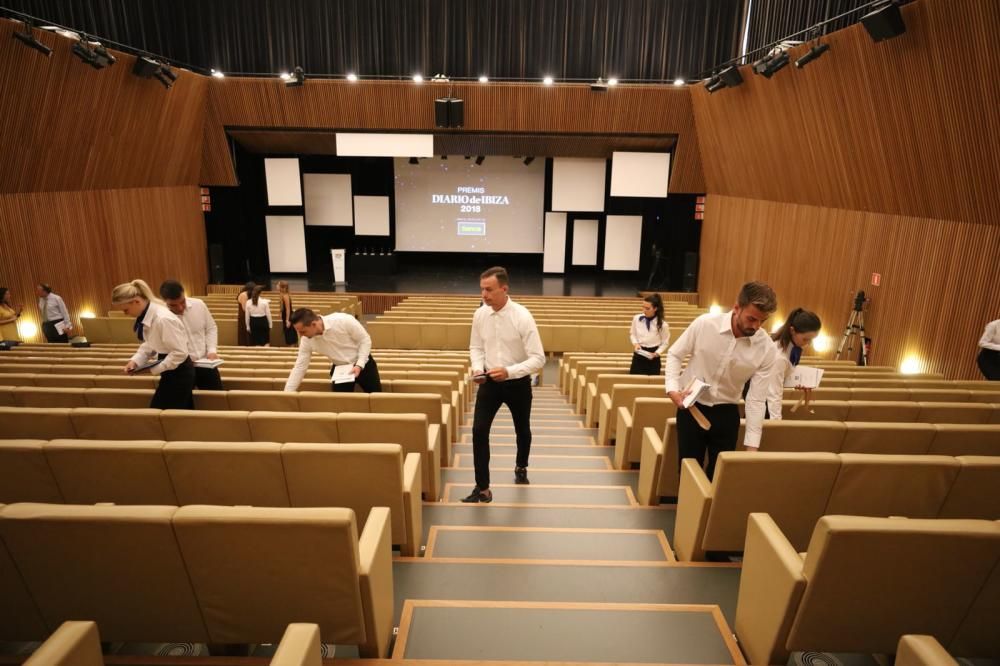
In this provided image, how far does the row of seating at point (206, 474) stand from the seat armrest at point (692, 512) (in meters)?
1.34

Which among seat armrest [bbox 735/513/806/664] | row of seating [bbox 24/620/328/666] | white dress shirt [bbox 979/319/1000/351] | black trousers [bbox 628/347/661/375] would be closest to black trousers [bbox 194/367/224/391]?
row of seating [bbox 24/620/328/666]

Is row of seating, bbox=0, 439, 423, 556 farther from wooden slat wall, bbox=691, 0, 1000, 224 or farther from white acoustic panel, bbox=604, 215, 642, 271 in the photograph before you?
white acoustic panel, bbox=604, 215, 642, 271

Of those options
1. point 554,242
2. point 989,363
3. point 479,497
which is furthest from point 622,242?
point 479,497

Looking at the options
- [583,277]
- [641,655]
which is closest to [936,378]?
[641,655]

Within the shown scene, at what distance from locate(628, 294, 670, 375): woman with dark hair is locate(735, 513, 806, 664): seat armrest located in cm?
352

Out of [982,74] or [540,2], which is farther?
[540,2]

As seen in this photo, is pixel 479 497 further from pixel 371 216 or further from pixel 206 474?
pixel 371 216

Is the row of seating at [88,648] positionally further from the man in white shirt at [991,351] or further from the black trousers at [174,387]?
the man in white shirt at [991,351]

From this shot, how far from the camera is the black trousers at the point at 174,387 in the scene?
146 inches

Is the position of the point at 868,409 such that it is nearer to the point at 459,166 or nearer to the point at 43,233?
the point at 43,233

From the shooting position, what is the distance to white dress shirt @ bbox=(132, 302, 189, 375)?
3.60 m

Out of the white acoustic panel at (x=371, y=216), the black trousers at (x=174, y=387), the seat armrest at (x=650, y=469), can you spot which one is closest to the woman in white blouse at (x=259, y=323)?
the black trousers at (x=174, y=387)

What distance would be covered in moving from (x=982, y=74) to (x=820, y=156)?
3.36 meters

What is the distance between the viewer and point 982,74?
5199mm
